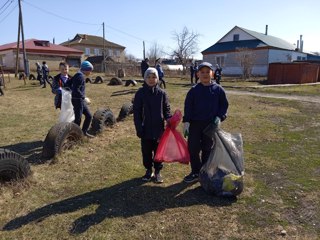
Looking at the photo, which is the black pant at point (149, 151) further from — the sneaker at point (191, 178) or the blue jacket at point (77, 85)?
the blue jacket at point (77, 85)

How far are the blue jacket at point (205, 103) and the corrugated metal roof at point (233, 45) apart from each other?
108 ft

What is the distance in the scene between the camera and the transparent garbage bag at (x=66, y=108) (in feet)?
19.4

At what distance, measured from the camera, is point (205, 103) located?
4164 mm

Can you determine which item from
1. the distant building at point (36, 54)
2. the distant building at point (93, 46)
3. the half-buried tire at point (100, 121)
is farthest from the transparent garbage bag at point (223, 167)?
the distant building at point (93, 46)

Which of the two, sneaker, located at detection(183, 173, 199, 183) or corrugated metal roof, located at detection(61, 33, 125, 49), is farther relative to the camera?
corrugated metal roof, located at detection(61, 33, 125, 49)

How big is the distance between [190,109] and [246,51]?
30.1m

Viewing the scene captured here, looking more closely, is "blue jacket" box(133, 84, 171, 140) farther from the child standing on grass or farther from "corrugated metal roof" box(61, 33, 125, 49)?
"corrugated metal roof" box(61, 33, 125, 49)

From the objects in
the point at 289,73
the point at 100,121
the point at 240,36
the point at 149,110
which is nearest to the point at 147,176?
the point at 149,110

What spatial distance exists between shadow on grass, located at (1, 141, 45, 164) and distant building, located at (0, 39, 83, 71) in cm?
3664

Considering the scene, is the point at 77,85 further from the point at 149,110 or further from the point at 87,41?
the point at 87,41

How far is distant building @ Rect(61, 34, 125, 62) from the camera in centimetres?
6738

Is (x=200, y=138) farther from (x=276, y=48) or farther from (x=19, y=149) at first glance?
(x=276, y=48)

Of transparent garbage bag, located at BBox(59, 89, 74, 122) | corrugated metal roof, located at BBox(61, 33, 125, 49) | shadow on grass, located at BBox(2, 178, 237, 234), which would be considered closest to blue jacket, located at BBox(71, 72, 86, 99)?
transparent garbage bag, located at BBox(59, 89, 74, 122)

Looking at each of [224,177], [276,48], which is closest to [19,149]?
[224,177]
